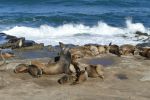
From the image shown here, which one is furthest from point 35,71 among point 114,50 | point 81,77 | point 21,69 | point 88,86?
point 114,50

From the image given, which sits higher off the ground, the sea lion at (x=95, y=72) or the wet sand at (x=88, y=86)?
the sea lion at (x=95, y=72)

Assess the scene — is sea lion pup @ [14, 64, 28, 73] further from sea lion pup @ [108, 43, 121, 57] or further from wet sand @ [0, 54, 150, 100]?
sea lion pup @ [108, 43, 121, 57]

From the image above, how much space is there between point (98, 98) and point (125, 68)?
3.06 meters

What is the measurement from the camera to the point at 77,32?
2438cm

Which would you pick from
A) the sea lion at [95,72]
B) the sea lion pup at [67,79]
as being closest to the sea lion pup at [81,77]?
the sea lion pup at [67,79]

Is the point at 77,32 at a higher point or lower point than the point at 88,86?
lower

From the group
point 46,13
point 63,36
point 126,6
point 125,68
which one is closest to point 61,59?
point 125,68

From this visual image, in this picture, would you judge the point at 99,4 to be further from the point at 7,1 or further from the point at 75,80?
the point at 75,80

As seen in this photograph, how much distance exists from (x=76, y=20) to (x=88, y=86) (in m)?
16.9

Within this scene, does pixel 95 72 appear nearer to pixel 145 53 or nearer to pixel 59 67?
pixel 59 67

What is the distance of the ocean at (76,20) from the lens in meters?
22.6

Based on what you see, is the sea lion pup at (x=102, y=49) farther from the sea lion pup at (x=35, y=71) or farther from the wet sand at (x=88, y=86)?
the sea lion pup at (x=35, y=71)

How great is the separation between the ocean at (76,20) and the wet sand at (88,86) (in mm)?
7198

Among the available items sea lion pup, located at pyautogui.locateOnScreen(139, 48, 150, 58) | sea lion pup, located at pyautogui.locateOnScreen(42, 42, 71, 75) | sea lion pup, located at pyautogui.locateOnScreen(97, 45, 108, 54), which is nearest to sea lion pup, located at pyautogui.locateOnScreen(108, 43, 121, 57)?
sea lion pup, located at pyautogui.locateOnScreen(97, 45, 108, 54)
